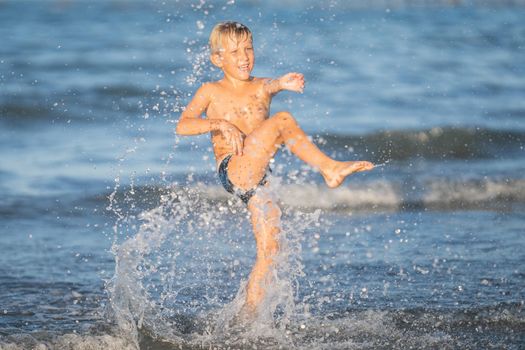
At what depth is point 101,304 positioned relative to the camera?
20.4 feet

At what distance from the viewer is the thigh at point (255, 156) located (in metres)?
5.38

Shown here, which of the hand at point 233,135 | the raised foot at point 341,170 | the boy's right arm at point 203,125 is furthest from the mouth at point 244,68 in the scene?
the raised foot at point 341,170

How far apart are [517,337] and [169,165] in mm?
4884

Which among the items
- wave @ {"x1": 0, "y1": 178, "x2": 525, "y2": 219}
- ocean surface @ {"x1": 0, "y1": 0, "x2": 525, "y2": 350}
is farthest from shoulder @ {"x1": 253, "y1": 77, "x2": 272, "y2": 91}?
wave @ {"x1": 0, "y1": 178, "x2": 525, "y2": 219}

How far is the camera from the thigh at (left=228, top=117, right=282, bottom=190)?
212 inches

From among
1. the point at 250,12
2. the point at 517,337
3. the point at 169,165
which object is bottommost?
the point at 517,337

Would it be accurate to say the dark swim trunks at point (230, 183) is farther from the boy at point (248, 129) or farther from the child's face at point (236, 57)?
the child's face at point (236, 57)

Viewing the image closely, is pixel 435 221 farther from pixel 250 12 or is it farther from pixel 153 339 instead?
pixel 250 12

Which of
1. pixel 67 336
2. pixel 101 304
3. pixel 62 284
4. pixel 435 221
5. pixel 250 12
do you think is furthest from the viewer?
pixel 250 12

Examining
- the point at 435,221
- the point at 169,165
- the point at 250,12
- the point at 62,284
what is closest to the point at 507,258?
the point at 435,221

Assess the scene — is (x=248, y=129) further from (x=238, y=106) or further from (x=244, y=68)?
(x=244, y=68)

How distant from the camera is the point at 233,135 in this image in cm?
530

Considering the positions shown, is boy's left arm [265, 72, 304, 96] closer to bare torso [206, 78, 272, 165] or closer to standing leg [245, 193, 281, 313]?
bare torso [206, 78, 272, 165]

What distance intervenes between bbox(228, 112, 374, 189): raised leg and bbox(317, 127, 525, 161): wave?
523cm
